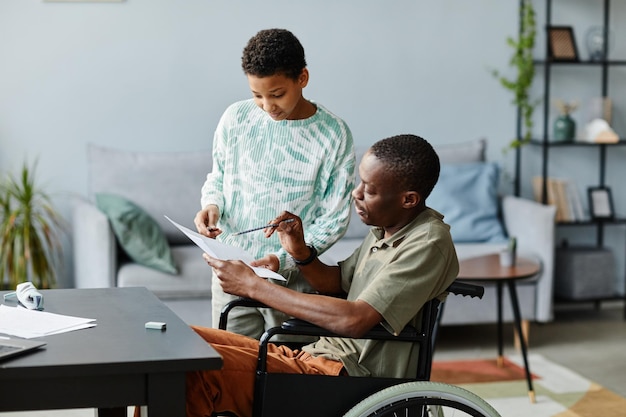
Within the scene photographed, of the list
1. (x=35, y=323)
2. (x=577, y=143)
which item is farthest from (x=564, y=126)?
(x=35, y=323)

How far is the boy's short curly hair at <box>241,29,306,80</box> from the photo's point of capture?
212 cm

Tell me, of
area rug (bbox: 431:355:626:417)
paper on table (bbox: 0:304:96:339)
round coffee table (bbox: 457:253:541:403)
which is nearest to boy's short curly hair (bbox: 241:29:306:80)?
paper on table (bbox: 0:304:96:339)

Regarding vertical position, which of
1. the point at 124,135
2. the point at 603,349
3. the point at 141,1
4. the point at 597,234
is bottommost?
the point at 603,349

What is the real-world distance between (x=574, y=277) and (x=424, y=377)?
10.0ft

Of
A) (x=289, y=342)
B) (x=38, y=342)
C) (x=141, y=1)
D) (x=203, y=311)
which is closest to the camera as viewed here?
(x=38, y=342)

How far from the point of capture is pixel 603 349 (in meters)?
4.25

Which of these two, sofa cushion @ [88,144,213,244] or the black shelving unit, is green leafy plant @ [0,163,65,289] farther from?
the black shelving unit

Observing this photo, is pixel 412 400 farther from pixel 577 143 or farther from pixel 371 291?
pixel 577 143

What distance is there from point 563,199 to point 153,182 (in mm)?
2216

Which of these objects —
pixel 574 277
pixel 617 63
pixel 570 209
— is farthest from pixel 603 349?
pixel 617 63

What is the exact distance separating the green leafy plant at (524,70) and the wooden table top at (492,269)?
1.34 metres

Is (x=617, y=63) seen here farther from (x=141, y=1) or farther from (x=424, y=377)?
(x=424, y=377)

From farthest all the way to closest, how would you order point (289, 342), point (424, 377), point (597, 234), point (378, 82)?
point (597, 234)
point (378, 82)
point (289, 342)
point (424, 377)

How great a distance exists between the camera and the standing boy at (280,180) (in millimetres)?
2268
